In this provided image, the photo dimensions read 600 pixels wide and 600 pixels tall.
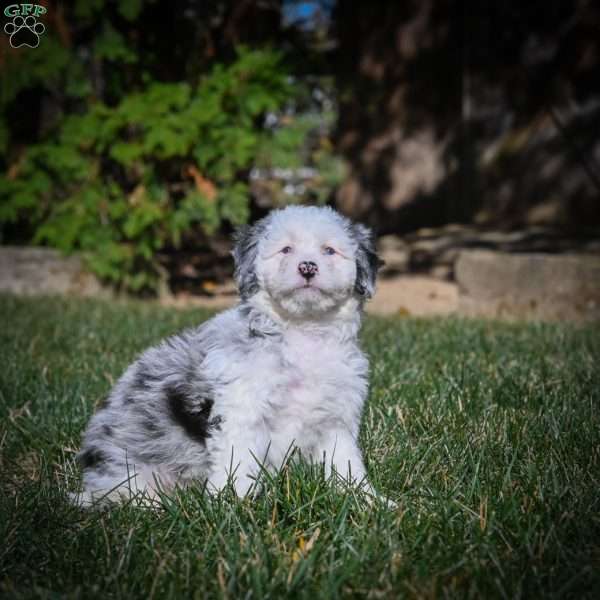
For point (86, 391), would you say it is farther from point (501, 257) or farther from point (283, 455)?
point (501, 257)

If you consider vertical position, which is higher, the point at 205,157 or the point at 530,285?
the point at 205,157

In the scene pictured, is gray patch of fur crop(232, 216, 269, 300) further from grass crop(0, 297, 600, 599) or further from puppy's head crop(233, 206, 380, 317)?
grass crop(0, 297, 600, 599)

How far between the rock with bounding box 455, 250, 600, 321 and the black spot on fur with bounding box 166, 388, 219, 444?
17.1 ft

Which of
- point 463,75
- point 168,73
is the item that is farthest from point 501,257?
point 463,75

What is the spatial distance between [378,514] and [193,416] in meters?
0.80

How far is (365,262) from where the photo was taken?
125 inches

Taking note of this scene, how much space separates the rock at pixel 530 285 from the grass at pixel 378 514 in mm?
3032

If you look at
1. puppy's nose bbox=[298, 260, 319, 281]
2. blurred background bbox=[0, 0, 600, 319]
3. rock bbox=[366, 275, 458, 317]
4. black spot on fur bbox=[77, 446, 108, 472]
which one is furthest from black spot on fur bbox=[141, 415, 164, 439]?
rock bbox=[366, 275, 458, 317]

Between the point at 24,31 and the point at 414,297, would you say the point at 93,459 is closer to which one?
the point at 414,297

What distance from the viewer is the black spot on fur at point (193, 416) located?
2.83 m

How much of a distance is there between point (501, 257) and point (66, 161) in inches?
189

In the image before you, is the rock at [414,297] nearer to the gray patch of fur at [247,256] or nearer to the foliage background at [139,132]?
the foliage background at [139,132]

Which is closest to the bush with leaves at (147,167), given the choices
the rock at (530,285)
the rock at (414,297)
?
the rock at (414,297)

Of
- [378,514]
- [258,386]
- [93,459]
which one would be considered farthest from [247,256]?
[378,514]
